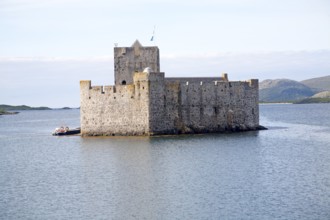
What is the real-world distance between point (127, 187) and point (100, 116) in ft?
59.4

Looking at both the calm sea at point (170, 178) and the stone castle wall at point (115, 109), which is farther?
the stone castle wall at point (115, 109)

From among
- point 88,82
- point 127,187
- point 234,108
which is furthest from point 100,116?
point 127,187

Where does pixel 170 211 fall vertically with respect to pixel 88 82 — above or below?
below

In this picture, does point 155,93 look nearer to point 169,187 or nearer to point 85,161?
point 85,161

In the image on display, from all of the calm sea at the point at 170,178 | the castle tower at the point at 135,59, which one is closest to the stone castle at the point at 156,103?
the castle tower at the point at 135,59

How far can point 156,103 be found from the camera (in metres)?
42.4

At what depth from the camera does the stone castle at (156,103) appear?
4234 cm

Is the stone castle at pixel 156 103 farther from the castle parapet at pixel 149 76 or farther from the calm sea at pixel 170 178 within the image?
the calm sea at pixel 170 178

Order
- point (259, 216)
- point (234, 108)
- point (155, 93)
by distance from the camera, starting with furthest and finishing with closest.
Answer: point (234, 108)
point (155, 93)
point (259, 216)

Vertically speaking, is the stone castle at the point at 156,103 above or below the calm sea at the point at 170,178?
above

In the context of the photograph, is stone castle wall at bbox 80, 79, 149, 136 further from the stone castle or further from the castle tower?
the castle tower

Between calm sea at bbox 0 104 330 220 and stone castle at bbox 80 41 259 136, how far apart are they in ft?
4.39

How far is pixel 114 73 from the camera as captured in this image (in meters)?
47.3

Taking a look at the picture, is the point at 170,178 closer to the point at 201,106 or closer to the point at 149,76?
the point at 149,76
